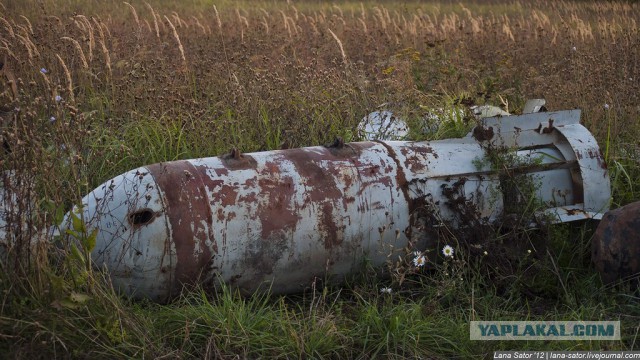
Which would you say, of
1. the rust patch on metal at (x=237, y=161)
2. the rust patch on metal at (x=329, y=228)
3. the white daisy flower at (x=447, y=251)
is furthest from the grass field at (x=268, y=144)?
the rust patch on metal at (x=237, y=161)

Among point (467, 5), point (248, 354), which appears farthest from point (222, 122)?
point (467, 5)

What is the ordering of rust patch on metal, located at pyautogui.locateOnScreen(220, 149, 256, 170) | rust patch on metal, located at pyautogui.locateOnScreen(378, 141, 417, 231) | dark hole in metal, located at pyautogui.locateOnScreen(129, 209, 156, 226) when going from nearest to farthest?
1. dark hole in metal, located at pyautogui.locateOnScreen(129, 209, 156, 226)
2. rust patch on metal, located at pyautogui.locateOnScreen(220, 149, 256, 170)
3. rust patch on metal, located at pyautogui.locateOnScreen(378, 141, 417, 231)

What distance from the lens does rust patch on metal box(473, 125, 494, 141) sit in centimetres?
428

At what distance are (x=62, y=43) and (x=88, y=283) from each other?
345 centimetres

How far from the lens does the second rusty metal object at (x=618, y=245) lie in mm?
3734

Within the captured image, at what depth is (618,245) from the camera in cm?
377

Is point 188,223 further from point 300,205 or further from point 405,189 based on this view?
point 405,189

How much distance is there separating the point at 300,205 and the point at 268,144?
142 centimetres

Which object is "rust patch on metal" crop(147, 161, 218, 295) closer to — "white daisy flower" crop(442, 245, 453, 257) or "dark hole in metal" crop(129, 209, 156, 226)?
"dark hole in metal" crop(129, 209, 156, 226)

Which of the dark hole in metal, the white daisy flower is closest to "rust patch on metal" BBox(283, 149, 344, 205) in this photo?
the white daisy flower

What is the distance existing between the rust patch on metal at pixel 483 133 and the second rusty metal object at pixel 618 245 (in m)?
0.77

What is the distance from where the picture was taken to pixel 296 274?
3.65 metres

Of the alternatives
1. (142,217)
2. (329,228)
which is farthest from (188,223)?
(329,228)

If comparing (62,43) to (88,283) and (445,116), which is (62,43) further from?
(88,283)
